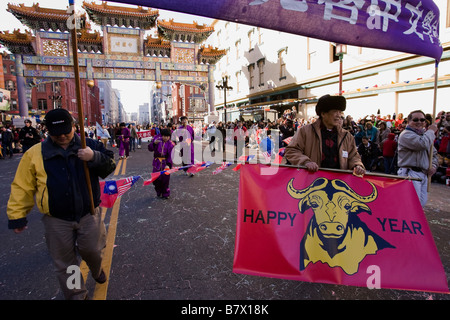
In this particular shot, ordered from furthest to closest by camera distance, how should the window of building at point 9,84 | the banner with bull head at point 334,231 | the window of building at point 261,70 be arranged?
the window of building at point 9,84 < the window of building at point 261,70 < the banner with bull head at point 334,231

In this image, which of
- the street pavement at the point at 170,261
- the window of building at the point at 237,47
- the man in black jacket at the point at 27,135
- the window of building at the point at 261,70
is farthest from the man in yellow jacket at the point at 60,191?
the window of building at the point at 237,47

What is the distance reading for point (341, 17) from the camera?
2.46 meters

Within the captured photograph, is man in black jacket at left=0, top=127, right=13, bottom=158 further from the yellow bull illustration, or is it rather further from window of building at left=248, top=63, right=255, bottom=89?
window of building at left=248, top=63, right=255, bottom=89

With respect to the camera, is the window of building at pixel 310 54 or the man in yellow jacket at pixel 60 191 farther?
the window of building at pixel 310 54

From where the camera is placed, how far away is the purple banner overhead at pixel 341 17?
200cm

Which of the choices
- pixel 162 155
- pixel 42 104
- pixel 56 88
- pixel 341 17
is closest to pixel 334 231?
pixel 341 17

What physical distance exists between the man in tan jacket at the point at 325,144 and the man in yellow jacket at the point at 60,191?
2.20 metres

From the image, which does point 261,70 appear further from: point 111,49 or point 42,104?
point 42,104

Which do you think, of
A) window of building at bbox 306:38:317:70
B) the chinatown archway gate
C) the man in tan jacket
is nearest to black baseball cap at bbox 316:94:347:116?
the man in tan jacket

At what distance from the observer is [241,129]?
18297 millimetres

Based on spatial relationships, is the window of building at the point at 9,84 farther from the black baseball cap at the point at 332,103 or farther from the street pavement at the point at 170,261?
the black baseball cap at the point at 332,103

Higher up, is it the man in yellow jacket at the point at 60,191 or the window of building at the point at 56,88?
the window of building at the point at 56,88

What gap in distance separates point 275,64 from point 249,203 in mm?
27882
